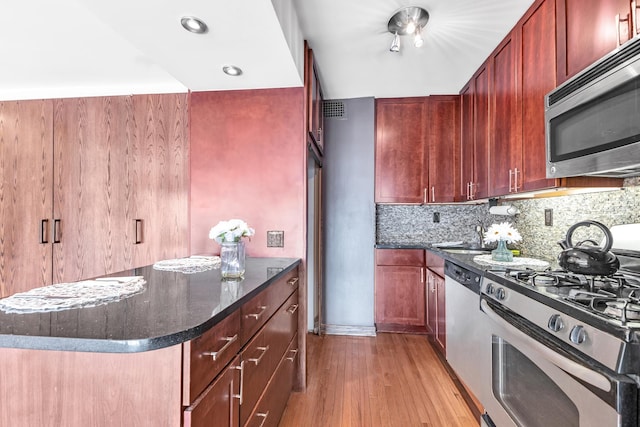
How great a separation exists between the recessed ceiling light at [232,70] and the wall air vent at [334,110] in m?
1.43

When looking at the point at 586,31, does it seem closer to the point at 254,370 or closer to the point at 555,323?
the point at 555,323

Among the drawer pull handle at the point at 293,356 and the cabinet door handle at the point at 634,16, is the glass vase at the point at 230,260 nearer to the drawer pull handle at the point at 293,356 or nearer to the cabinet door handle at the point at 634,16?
the drawer pull handle at the point at 293,356

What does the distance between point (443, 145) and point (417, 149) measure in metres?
0.25

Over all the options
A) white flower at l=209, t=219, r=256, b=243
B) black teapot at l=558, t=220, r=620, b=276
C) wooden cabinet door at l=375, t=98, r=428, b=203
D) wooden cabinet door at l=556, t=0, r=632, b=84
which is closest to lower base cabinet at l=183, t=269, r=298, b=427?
white flower at l=209, t=219, r=256, b=243

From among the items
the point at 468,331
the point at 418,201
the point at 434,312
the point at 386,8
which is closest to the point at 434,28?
the point at 386,8

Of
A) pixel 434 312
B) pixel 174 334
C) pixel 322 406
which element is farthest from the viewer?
pixel 434 312

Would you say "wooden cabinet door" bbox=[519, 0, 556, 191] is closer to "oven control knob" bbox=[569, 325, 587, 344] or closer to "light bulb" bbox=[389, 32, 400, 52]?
"light bulb" bbox=[389, 32, 400, 52]

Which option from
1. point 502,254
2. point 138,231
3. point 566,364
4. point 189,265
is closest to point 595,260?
point 566,364

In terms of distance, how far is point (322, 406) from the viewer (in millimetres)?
1970

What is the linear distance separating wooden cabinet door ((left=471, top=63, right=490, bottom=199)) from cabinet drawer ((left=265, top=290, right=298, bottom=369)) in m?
1.72

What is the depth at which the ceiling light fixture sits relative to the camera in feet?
6.03

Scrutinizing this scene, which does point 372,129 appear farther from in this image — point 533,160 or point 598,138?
point 598,138

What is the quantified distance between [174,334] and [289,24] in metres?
1.61

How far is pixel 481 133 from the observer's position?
101 inches
